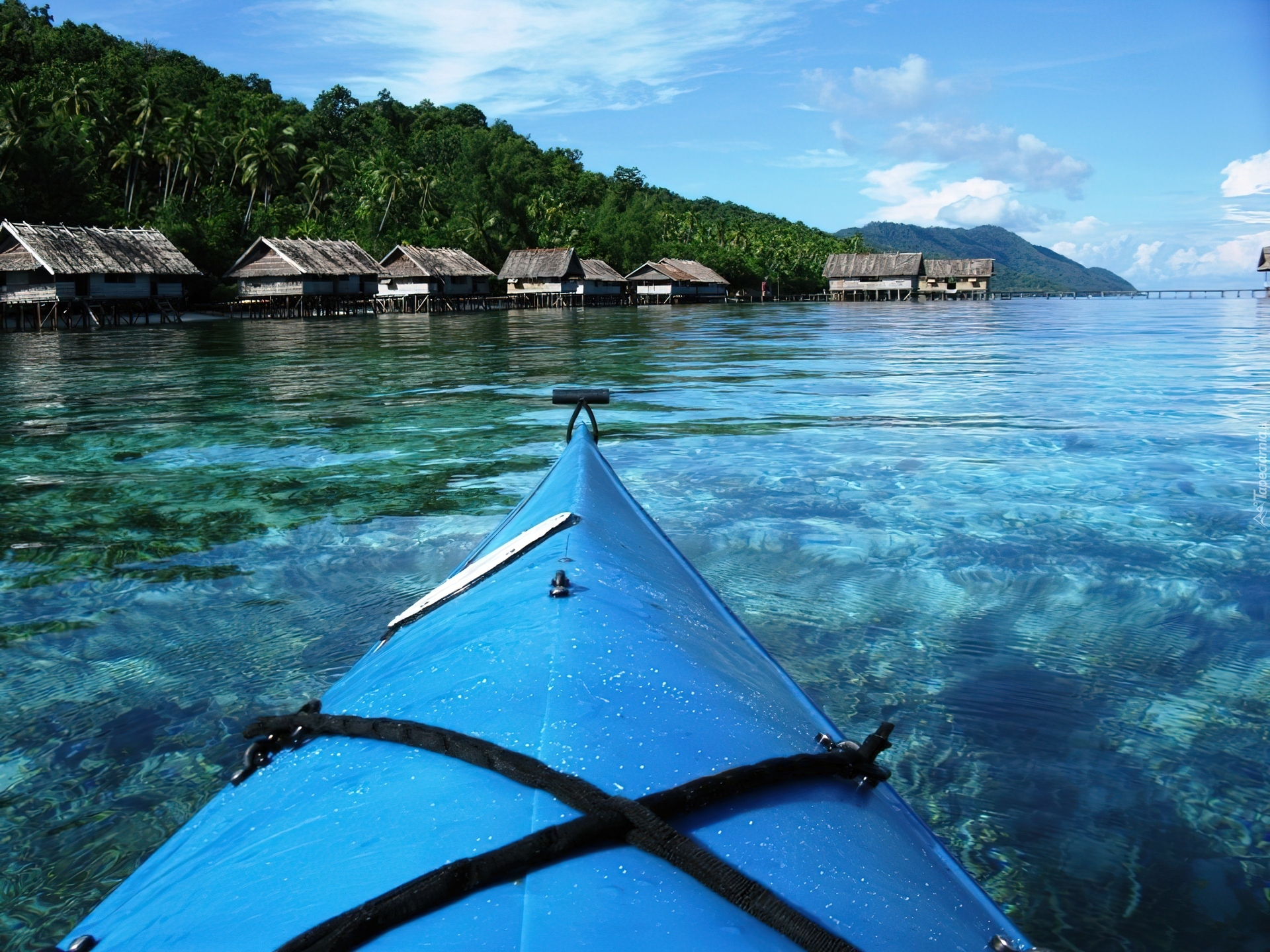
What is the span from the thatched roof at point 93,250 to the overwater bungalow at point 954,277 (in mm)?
50762

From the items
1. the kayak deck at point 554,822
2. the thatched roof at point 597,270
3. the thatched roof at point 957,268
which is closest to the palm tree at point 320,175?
the thatched roof at point 597,270

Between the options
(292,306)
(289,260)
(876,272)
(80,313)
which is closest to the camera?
(80,313)

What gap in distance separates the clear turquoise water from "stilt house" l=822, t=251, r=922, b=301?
5358cm

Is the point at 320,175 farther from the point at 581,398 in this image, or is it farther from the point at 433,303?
the point at 581,398

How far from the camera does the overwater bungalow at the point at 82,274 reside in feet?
93.9

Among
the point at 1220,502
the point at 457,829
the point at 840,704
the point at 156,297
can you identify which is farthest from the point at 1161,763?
the point at 156,297

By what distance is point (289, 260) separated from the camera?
37594mm

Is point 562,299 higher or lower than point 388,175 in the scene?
lower

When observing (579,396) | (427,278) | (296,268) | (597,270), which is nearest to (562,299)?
A: (597,270)

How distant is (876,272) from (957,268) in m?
9.92

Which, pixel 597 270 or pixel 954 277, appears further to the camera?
pixel 954 277

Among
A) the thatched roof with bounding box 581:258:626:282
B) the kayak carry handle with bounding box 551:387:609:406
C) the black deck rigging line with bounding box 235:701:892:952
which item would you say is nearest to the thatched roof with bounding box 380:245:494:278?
the thatched roof with bounding box 581:258:626:282

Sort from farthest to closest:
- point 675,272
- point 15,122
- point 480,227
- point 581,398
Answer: point 675,272
point 480,227
point 15,122
point 581,398

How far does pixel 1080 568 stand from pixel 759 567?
1.61 m
